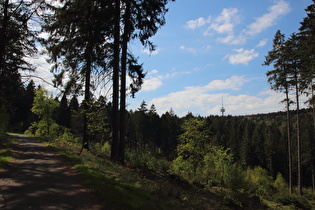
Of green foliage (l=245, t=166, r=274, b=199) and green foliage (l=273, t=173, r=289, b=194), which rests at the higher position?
green foliage (l=245, t=166, r=274, b=199)

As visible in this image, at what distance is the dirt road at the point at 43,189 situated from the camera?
4.69m

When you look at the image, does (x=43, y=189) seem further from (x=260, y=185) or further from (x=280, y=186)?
(x=280, y=186)

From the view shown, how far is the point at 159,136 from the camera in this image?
70500 mm

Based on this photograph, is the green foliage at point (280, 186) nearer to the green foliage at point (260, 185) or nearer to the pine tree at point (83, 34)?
the green foliage at point (260, 185)

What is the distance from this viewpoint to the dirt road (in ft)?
15.4

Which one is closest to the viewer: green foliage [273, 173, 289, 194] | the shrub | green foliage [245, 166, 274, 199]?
the shrub

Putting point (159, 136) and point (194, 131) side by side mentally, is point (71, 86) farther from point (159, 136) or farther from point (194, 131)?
point (159, 136)

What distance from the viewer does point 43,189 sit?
18.7ft

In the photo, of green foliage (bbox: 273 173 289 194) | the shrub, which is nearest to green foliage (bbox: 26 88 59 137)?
the shrub

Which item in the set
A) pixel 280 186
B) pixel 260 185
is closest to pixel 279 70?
pixel 260 185

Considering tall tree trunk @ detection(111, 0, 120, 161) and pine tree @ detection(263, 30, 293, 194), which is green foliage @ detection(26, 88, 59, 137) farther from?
pine tree @ detection(263, 30, 293, 194)

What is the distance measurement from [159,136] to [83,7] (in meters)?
60.6

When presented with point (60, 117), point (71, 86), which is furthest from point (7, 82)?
point (60, 117)

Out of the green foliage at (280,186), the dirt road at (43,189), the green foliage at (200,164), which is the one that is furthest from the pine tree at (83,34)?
the green foliage at (280,186)
